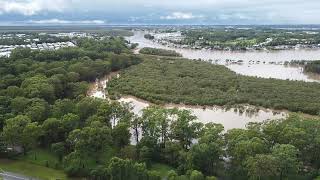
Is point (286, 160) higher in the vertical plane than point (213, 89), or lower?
higher

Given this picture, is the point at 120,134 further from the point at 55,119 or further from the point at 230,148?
the point at 230,148

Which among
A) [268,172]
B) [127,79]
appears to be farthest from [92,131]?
[127,79]

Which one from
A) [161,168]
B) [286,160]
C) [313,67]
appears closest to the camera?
[286,160]

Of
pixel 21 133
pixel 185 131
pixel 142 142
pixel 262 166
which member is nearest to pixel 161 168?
pixel 142 142

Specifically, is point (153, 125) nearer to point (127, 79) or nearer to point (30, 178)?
point (30, 178)

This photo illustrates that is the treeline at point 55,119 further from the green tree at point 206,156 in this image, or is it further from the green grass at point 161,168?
the green tree at point 206,156

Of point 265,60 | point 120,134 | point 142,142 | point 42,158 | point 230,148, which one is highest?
point 230,148
